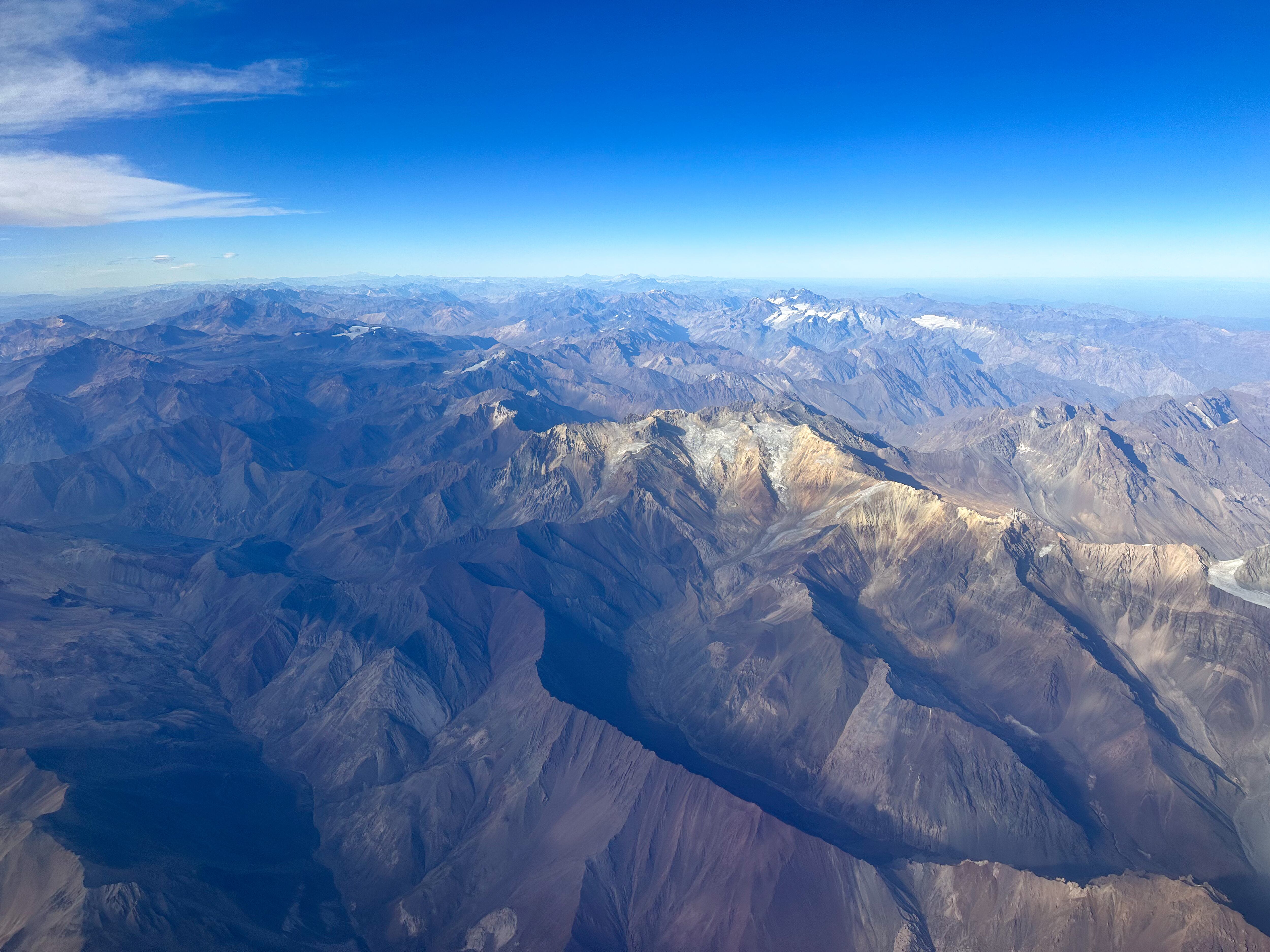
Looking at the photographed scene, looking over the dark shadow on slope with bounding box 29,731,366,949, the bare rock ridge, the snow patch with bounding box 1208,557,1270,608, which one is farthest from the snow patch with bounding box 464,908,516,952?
the snow patch with bounding box 1208,557,1270,608

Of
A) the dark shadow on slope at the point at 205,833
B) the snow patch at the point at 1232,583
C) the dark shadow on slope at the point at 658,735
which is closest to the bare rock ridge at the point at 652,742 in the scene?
the dark shadow on slope at the point at 205,833

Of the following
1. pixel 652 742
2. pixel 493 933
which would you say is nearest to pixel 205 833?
pixel 493 933

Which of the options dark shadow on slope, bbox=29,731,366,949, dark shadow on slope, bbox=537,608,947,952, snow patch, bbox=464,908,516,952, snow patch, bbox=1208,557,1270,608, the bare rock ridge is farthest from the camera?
snow patch, bbox=1208,557,1270,608

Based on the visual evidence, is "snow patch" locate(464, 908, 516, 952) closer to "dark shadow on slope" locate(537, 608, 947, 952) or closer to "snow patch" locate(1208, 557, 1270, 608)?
"dark shadow on slope" locate(537, 608, 947, 952)

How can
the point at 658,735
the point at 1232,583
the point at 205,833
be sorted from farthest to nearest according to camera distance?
the point at 1232,583 → the point at 658,735 → the point at 205,833

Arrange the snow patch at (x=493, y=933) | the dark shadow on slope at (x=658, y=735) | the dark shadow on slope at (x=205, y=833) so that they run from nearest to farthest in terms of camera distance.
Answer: the dark shadow on slope at (x=205, y=833) < the snow patch at (x=493, y=933) < the dark shadow on slope at (x=658, y=735)

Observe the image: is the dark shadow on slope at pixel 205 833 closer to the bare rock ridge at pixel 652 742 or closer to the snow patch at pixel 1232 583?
the bare rock ridge at pixel 652 742

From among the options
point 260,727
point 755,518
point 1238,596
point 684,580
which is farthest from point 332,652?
point 1238,596

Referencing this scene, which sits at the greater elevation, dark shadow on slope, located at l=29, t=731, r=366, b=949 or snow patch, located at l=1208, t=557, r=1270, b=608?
snow patch, located at l=1208, t=557, r=1270, b=608

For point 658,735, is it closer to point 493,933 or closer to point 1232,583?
point 493,933

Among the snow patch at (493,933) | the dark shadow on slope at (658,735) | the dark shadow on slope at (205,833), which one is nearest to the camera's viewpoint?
the dark shadow on slope at (205,833)

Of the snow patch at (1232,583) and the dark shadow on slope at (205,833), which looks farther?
the snow patch at (1232,583)
